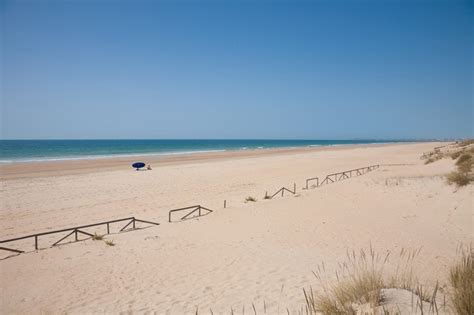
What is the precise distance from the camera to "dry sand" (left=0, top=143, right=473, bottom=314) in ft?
18.7

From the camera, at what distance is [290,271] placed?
21.5ft

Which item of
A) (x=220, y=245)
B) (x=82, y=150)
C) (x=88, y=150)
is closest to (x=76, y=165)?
(x=220, y=245)

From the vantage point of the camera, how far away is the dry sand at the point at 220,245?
5.69m

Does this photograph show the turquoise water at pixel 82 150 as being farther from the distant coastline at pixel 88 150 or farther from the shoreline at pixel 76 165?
the shoreline at pixel 76 165

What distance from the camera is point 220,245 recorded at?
346 inches

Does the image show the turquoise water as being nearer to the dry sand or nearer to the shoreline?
the shoreline

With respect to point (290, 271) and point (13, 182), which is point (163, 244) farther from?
point (13, 182)

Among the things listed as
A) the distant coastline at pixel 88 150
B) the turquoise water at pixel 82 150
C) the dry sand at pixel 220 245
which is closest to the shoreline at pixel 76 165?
the distant coastline at pixel 88 150

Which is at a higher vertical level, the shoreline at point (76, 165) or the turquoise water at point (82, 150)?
the turquoise water at point (82, 150)

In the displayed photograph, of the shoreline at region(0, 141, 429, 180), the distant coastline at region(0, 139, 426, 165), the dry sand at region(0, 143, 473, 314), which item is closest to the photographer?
the dry sand at region(0, 143, 473, 314)

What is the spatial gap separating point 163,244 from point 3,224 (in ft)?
28.3

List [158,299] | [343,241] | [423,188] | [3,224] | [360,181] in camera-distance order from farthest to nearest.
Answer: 1. [360,181]
2. [423,188]
3. [3,224]
4. [343,241]
5. [158,299]

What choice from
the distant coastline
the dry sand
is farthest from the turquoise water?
the dry sand

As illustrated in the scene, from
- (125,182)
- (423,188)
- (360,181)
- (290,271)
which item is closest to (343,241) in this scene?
(290,271)
